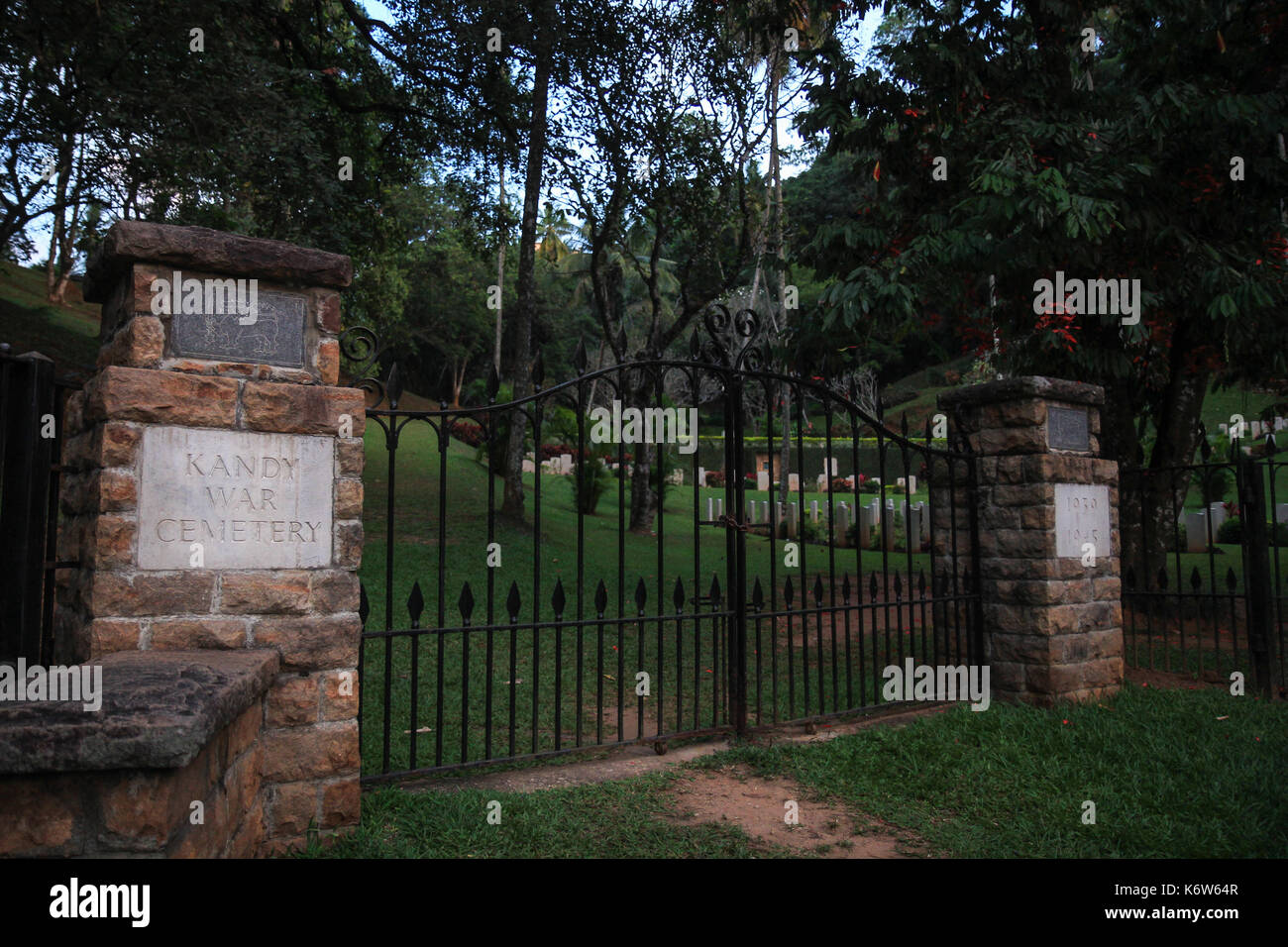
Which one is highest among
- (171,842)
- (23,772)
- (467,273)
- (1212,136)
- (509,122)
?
(467,273)

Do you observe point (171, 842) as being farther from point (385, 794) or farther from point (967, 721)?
point (967, 721)

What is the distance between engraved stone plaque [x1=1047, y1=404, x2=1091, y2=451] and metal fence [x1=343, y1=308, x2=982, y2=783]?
1.87 ft

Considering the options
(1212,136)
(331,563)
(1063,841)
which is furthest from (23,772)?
(1212,136)

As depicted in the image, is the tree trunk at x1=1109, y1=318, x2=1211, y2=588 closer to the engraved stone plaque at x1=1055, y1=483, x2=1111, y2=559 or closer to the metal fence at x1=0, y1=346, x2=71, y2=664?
the engraved stone plaque at x1=1055, y1=483, x2=1111, y2=559

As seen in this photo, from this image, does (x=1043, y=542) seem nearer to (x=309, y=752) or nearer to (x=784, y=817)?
(x=784, y=817)

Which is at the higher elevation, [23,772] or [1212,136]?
[1212,136]

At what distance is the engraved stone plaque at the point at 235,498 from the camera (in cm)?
307

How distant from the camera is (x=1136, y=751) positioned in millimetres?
4656

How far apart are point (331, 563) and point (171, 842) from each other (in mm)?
1322

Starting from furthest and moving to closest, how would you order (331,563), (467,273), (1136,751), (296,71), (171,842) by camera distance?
(467,273), (296,71), (1136,751), (331,563), (171,842)

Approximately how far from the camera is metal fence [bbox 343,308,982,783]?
4.14 metres

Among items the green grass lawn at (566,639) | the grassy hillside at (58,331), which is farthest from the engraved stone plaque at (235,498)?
the grassy hillside at (58,331)

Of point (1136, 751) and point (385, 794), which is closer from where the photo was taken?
point (385, 794)

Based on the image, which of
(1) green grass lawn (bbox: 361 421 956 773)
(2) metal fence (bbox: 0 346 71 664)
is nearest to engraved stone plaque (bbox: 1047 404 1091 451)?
(1) green grass lawn (bbox: 361 421 956 773)
